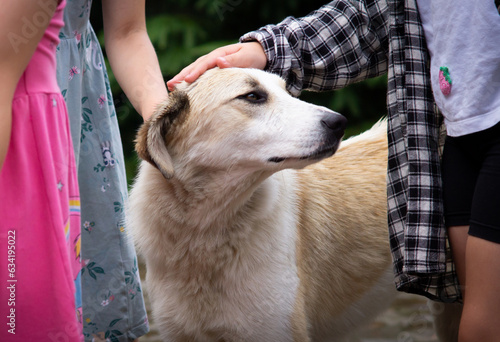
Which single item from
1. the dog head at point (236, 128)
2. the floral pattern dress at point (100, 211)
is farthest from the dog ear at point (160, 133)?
the floral pattern dress at point (100, 211)

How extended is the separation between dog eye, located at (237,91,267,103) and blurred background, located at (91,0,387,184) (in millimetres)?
2731

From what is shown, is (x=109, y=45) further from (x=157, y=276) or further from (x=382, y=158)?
(x=382, y=158)

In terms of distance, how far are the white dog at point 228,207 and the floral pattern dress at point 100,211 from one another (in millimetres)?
82

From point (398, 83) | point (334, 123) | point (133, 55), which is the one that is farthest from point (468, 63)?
point (133, 55)

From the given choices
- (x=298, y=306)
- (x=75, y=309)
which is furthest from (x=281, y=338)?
(x=75, y=309)

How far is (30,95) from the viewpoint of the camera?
140 cm

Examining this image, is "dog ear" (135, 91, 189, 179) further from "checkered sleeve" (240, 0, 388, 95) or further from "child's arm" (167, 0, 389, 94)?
"checkered sleeve" (240, 0, 388, 95)

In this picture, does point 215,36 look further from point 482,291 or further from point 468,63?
point 482,291

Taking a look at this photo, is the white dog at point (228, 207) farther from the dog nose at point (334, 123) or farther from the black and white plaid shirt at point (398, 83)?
the black and white plaid shirt at point (398, 83)

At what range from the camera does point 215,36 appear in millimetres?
5176

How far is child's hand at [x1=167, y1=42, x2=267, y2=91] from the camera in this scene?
74.7 inches

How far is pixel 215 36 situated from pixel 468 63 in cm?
396

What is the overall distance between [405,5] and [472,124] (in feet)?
1.43

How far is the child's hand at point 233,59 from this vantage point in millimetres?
1898
